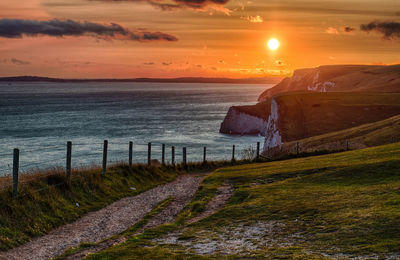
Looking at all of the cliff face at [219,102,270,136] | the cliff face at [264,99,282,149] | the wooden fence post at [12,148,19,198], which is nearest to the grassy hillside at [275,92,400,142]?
the cliff face at [264,99,282,149]

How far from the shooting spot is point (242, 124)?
13412 cm

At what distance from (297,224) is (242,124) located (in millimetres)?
121004

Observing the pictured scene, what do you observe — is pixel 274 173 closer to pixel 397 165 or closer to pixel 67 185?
pixel 397 165

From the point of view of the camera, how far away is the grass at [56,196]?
1487 cm

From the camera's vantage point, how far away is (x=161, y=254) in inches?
445

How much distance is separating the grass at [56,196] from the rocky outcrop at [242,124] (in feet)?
345

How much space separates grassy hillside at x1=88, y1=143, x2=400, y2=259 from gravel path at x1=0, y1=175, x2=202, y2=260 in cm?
200

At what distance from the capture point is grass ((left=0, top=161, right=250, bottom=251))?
1487 cm

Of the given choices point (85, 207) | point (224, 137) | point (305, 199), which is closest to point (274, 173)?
point (305, 199)

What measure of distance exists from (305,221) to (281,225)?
0.79m

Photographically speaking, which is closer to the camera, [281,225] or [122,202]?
[281,225]

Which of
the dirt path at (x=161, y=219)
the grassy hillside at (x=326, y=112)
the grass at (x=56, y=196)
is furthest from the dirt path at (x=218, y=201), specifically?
the grassy hillside at (x=326, y=112)

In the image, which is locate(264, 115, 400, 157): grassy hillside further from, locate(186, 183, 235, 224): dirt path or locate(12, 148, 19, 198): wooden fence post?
locate(12, 148, 19, 198): wooden fence post

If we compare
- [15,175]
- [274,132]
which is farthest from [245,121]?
[15,175]
